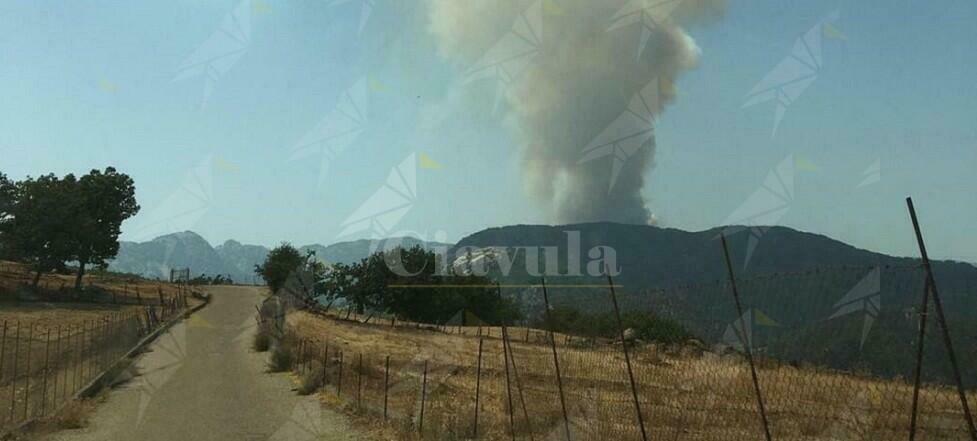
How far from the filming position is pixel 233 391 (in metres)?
23.9

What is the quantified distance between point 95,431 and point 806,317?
15418mm

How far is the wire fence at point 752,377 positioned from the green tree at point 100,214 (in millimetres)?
49395

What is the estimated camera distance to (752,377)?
25.8ft

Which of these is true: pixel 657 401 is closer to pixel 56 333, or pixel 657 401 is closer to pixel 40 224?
pixel 56 333

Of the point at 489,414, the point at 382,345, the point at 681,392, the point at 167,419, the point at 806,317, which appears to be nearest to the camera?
the point at 806,317

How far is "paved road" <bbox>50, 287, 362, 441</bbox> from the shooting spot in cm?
1648

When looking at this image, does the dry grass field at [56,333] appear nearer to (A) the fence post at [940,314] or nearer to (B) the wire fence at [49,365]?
(B) the wire fence at [49,365]

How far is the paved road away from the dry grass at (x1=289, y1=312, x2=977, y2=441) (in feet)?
5.04

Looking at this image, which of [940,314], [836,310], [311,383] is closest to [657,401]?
[311,383]

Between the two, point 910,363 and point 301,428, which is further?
point 301,428

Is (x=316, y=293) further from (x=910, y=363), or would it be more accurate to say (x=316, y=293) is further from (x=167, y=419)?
(x=910, y=363)

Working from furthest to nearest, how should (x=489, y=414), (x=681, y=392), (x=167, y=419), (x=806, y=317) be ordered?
(x=681, y=392)
(x=167, y=419)
(x=489, y=414)
(x=806, y=317)

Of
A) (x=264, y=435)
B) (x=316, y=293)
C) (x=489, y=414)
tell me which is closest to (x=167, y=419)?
(x=264, y=435)

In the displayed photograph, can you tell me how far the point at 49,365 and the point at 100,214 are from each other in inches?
2299
